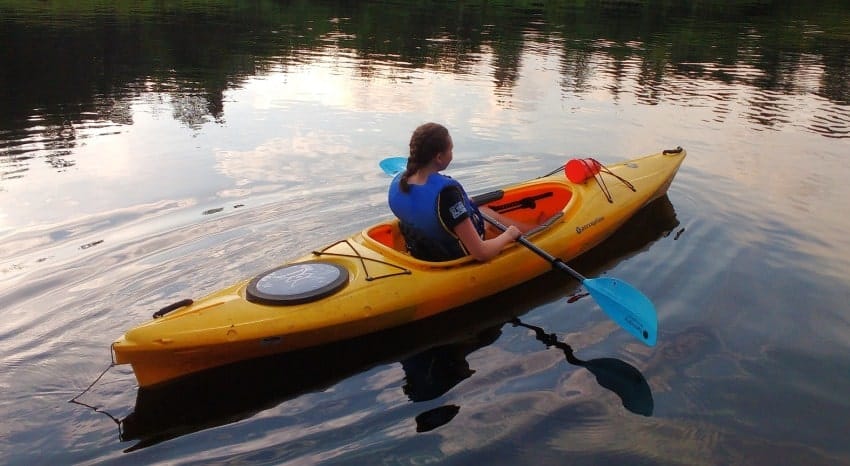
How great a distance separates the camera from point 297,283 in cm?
432

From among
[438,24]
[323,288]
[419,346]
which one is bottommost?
[419,346]

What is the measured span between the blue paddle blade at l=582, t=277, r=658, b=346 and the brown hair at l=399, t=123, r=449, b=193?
1445 millimetres

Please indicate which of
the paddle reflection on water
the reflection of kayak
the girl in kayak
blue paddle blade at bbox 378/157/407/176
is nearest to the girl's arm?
the girl in kayak

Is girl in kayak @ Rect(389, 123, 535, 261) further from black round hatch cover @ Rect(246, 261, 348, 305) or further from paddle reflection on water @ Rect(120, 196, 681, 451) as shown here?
black round hatch cover @ Rect(246, 261, 348, 305)

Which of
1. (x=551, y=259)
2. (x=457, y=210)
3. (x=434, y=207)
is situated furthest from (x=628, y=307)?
(x=434, y=207)

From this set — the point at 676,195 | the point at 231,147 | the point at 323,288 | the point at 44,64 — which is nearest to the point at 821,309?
the point at 676,195

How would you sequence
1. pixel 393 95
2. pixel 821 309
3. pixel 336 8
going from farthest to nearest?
pixel 336 8, pixel 393 95, pixel 821 309

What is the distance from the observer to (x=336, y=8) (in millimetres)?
29219

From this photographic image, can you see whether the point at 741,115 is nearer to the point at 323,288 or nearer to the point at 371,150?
the point at 371,150

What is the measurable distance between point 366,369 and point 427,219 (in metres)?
1.12

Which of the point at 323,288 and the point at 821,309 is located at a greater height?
the point at 323,288

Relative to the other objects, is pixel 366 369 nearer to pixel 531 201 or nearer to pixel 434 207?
pixel 434 207

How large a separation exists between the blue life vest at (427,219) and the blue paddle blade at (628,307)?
1.01 metres

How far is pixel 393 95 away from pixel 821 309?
9.34 meters
